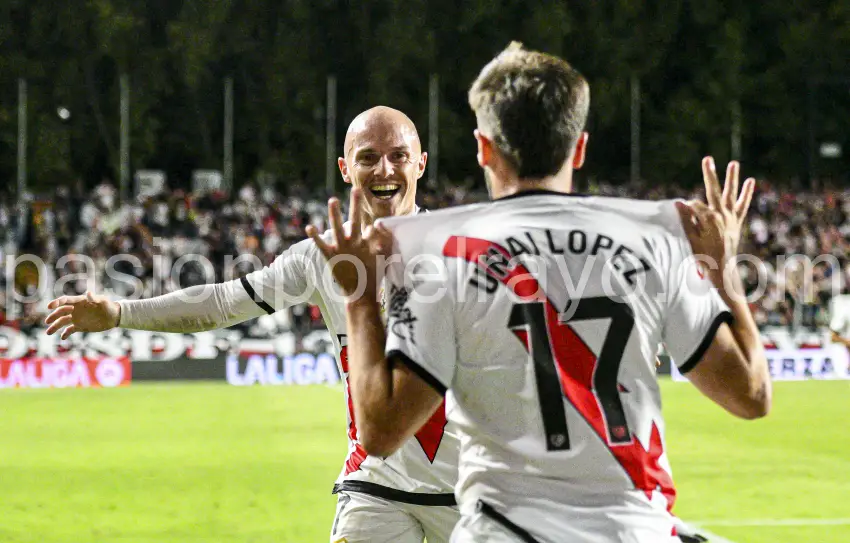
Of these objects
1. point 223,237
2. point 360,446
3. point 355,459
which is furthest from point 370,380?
point 223,237

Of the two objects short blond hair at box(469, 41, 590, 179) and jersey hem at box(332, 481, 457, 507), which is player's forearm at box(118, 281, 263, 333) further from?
short blond hair at box(469, 41, 590, 179)

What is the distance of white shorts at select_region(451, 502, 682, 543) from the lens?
8.60 ft

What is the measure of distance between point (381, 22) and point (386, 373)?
135 feet

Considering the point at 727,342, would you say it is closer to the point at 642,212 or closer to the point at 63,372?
the point at 642,212

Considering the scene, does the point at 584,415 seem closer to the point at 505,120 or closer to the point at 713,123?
the point at 505,120

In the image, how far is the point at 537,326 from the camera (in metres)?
2.62

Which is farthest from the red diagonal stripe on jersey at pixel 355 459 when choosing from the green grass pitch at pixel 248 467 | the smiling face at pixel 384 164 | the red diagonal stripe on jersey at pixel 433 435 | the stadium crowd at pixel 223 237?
the stadium crowd at pixel 223 237

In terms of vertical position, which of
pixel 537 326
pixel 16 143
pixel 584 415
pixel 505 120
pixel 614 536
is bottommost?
pixel 614 536

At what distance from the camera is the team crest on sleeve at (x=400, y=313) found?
8.69ft

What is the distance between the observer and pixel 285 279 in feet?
15.7

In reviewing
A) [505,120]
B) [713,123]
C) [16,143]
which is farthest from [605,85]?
[505,120]

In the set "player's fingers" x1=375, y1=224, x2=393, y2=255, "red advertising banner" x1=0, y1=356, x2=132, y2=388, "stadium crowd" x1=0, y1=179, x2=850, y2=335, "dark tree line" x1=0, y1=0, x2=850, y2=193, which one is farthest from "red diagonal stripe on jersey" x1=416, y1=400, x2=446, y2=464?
"dark tree line" x1=0, y1=0, x2=850, y2=193

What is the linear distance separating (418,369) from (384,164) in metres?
2.47

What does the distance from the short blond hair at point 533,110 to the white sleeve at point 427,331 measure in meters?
0.34
